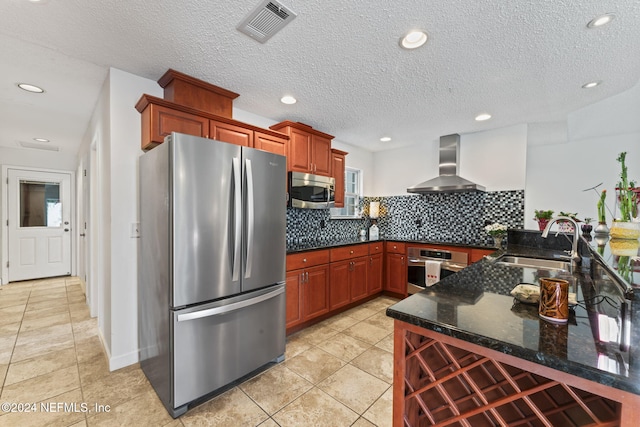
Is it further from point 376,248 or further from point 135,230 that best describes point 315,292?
point 135,230

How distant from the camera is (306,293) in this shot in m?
2.88

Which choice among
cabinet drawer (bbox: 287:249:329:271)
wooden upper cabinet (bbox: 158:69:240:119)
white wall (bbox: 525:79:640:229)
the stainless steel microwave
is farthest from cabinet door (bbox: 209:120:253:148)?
white wall (bbox: 525:79:640:229)

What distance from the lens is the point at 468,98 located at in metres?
2.66

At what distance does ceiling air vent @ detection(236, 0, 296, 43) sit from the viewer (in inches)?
58.1

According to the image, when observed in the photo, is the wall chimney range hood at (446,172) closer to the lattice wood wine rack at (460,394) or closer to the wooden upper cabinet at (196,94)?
the wooden upper cabinet at (196,94)

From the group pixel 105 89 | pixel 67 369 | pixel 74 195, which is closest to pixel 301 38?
pixel 105 89

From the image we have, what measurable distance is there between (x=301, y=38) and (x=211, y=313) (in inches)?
75.5

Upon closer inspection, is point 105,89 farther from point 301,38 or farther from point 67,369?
point 67,369

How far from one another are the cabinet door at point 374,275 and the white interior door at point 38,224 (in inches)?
227

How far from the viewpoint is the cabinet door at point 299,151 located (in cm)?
311

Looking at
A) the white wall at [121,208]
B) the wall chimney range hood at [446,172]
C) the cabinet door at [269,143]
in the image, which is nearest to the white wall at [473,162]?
the wall chimney range hood at [446,172]

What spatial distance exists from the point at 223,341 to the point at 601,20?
10.2 feet

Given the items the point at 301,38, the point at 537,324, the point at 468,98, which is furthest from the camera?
the point at 468,98


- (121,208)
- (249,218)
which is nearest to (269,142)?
(249,218)
